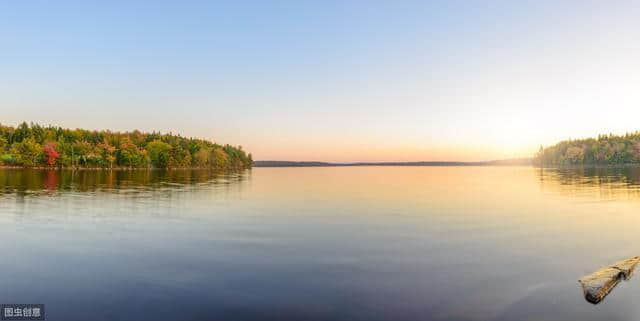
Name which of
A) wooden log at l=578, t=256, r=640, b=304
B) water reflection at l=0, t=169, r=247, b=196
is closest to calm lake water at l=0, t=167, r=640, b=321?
wooden log at l=578, t=256, r=640, b=304

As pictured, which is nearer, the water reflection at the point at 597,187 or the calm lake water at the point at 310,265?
the calm lake water at the point at 310,265

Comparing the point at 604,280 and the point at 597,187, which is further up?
the point at 604,280

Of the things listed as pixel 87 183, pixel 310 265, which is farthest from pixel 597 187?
pixel 87 183

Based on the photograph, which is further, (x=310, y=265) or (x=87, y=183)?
(x=87, y=183)

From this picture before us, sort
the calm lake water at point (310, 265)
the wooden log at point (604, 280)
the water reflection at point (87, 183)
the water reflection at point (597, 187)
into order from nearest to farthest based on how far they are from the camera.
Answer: the calm lake water at point (310, 265)
the wooden log at point (604, 280)
the water reflection at point (597, 187)
the water reflection at point (87, 183)

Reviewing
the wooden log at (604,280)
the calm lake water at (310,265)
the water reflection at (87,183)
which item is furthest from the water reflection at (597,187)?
the water reflection at (87,183)

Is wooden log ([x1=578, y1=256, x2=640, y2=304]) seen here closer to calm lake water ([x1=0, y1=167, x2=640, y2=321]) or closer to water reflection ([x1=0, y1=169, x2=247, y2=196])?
calm lake water ([x1=0, y1=167, x2=640, y2=321])

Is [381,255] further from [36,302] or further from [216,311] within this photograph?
[36,302]

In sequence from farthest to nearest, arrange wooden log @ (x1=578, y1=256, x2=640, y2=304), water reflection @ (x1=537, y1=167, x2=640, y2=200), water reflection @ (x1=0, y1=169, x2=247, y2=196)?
water reflection @ (x1=0, y1=169, x2=247, y2=196) → water reflection @ (x1=537, y1=167, x2=640, y2=200) → wooden log @ (x1=578, y1=256, x2=640, y2=304)

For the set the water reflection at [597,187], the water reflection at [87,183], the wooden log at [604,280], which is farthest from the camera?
the water reflection at [87,183]

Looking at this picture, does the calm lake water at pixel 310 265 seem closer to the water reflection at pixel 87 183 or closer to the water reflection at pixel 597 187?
the water reflection at pixel 597 187

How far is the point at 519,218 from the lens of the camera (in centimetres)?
3797

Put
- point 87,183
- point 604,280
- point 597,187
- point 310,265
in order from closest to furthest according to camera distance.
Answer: point 604,280
point 310,265
point 597,187
point 87,183

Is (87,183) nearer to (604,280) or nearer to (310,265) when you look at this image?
(310,265)
